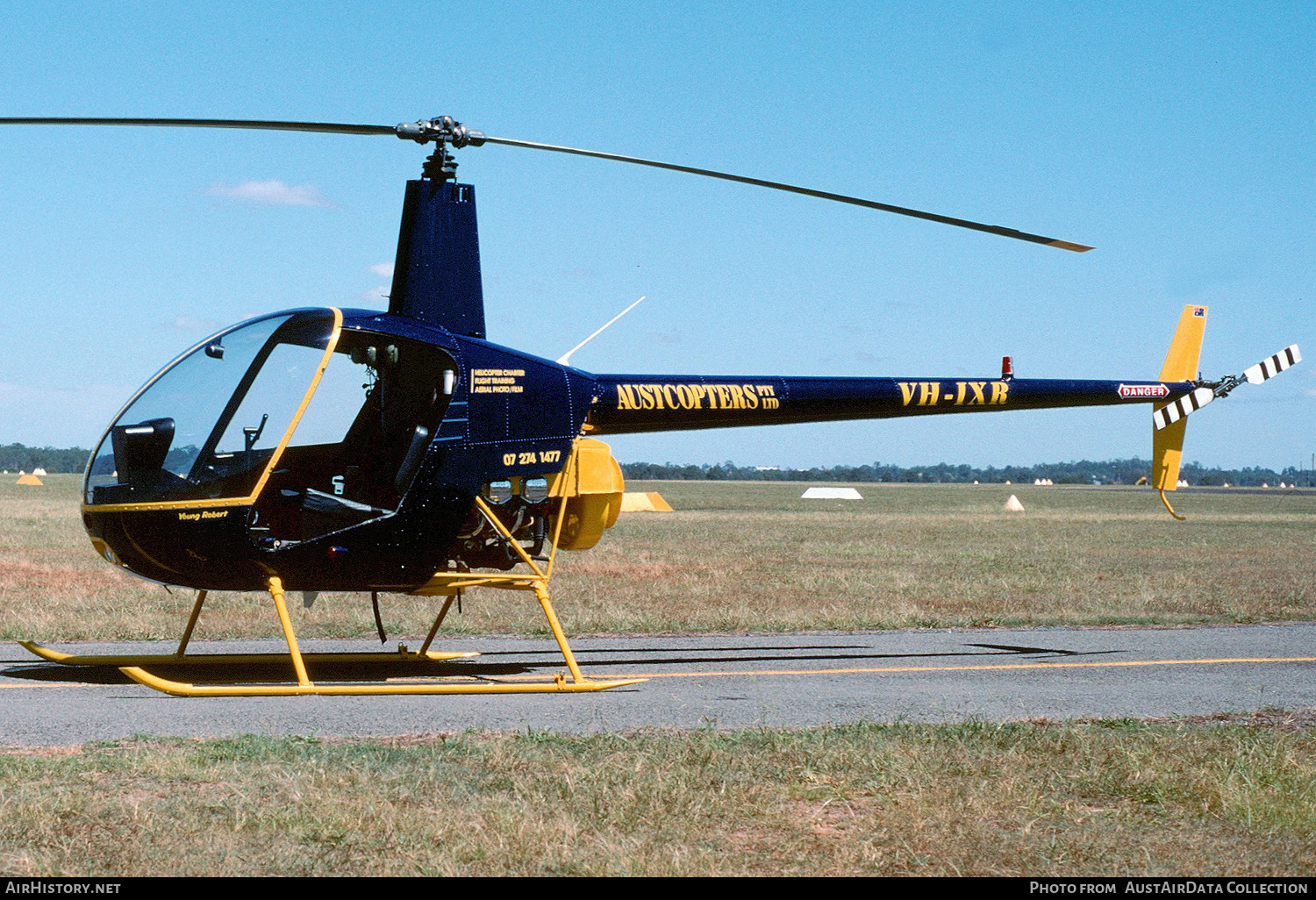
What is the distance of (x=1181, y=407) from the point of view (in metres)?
14.0

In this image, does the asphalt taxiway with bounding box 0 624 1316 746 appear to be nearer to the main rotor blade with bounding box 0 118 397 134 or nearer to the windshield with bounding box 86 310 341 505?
the windshield with bounding box 86 310 341 505

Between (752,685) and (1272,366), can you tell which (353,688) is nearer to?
(752,685)

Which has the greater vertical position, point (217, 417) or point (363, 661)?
point (217, 417)

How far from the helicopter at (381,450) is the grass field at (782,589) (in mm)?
3359

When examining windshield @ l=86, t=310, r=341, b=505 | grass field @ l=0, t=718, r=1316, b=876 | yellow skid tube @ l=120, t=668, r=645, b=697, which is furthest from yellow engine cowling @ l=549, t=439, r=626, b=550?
grass field @ l=0, t=718, r=1316, b=876

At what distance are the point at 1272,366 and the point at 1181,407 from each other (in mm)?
1106

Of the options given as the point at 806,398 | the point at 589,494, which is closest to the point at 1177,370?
the point at 806,398

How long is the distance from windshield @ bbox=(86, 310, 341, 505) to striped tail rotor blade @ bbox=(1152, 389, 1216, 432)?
30.7 ft

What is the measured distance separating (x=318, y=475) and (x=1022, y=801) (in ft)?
18.9
